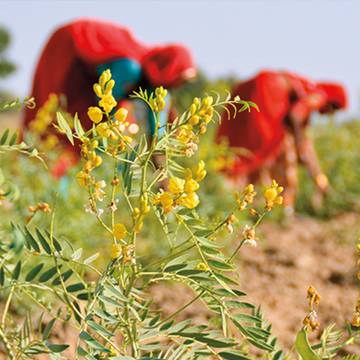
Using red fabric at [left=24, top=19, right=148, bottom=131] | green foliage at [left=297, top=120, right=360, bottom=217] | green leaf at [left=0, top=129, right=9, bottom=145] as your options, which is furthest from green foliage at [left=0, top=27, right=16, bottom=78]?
green leaf at [left=0, top=129, right=9, bottom=145]

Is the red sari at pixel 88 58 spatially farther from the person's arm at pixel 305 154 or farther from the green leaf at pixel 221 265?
the green leaf at pixel 221 265

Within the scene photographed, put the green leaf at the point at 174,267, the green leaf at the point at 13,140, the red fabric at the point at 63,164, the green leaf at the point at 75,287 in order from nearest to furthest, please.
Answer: the green leaf at the point at 174,267
the green leaf at the point at 75,287
the green leaf at the point at 13,140
the red fabric at the point at 63,164

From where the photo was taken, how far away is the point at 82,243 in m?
3.15

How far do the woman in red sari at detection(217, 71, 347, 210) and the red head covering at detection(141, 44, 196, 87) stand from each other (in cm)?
124

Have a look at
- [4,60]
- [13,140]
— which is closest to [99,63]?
[13,140]

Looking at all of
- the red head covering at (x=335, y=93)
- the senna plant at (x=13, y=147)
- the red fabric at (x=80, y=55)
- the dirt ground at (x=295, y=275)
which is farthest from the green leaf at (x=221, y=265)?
the red head covering at (x=335, y=93)

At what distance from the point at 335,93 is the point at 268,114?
78 cm

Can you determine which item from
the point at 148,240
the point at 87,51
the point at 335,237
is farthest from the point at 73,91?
the point at 335,237

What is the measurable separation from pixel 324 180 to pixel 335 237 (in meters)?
1.21

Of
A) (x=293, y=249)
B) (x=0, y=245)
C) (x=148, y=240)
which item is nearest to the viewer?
(x=0, y=245)

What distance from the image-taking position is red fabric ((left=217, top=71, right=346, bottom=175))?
607 centimetres

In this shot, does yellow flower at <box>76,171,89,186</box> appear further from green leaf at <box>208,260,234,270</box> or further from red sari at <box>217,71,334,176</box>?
red sari at <box>217,71,334,176</box>

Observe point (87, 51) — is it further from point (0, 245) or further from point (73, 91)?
point (0, 245)

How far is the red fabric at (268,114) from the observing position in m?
6.07
